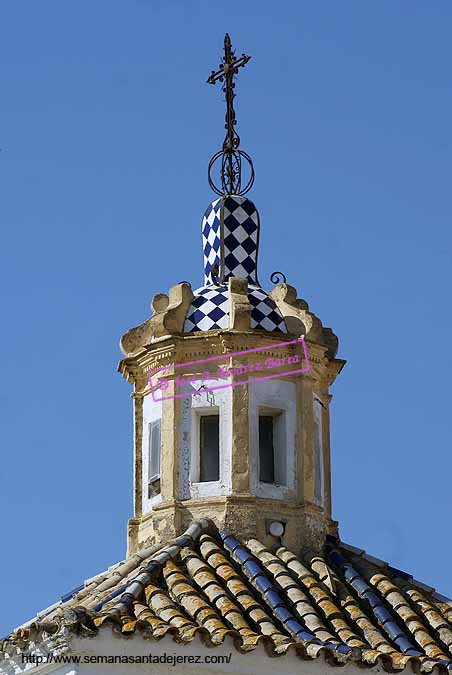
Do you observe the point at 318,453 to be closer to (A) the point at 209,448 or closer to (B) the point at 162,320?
(A) the point at 209,448

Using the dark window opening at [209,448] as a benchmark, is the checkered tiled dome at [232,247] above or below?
above

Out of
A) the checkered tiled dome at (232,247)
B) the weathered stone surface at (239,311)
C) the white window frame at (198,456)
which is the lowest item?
the white window frame at (198,456)

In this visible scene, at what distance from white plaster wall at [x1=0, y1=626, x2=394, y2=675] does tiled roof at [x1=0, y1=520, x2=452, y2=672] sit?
0.27ft

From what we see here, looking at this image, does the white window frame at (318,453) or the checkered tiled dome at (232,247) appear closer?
the white window frame at (318,453)

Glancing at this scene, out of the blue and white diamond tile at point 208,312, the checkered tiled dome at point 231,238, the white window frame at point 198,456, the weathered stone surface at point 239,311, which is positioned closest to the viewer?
the white window frame at point 198,456

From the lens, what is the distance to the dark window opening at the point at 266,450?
23375 millimetres

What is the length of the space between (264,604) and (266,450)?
106 inches

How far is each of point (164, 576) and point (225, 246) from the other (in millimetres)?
4878

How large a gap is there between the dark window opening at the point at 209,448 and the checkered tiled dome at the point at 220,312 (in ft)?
3.57

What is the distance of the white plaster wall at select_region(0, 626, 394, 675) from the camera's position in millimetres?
19188

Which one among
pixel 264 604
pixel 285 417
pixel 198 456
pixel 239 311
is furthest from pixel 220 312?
pixel 264 604

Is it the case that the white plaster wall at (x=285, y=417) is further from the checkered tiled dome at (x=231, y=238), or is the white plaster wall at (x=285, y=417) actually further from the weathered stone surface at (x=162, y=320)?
the checkered tiled dome at (x=231, y=238)

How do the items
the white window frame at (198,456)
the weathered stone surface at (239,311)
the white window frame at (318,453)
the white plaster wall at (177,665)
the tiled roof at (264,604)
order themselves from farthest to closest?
the white window frame at (318,453) → the weathered stone surface at (239,311) → the white window frame at (198,456) → the tiled roof at (264,604) → the white plaster wall at (177,665)

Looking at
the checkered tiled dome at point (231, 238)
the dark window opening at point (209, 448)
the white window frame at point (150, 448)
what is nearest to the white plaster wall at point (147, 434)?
the white window frame at point (150, 448)
